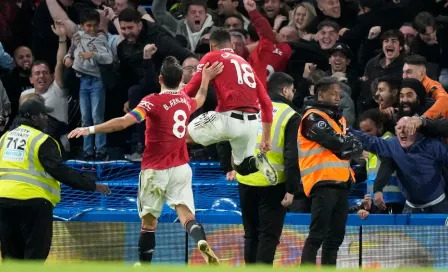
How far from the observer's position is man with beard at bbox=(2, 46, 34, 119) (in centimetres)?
1798

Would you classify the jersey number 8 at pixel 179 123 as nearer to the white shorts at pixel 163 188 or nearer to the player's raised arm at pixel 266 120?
the white shorts at pixel 163 188

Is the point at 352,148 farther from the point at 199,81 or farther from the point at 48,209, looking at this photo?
the point at 48,209

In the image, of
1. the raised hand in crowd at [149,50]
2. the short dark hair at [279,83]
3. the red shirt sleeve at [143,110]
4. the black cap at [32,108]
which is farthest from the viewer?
the raised hand in crowd at [149,50]

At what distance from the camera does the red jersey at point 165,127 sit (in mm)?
12250

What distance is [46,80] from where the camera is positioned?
17.5 m

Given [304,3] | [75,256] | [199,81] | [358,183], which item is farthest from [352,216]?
[304,3]

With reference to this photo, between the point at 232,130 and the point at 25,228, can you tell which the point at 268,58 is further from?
the point at 25,228

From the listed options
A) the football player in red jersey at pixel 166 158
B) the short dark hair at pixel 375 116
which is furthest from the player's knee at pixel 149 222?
the short dark hair at pixel 375 116

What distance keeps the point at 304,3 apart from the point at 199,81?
5.13m

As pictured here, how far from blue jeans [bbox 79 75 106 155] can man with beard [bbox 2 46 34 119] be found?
1.36m

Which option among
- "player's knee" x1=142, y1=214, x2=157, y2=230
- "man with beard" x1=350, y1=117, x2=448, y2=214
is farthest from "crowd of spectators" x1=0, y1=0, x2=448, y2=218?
"player's knee" x1=142, y1=214, x2=157, y2=230

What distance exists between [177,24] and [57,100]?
6.91 feet

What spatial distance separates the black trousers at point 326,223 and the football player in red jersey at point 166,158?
0.98m

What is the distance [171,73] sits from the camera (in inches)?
484
